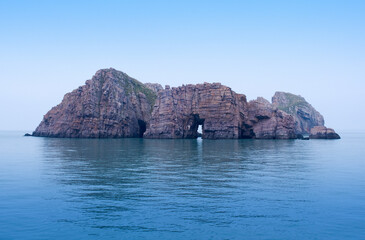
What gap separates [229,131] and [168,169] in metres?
106

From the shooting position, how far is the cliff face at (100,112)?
164125 mm

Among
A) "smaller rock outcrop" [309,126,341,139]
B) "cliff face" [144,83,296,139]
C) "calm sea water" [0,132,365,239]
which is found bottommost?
"calm sea water" [0,132,365,239]

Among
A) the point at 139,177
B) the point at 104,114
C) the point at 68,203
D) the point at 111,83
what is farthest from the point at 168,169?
the point at 111,83

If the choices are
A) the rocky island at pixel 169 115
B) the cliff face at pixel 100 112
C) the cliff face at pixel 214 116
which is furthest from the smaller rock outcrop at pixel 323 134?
the cliff face at pixel 100 112

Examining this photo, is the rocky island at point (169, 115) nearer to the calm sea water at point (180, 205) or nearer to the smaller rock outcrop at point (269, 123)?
the smaller rock outcrop at point (269, 123)

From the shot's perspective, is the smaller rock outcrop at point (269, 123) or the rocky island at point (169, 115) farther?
the rocky island at point (169, 115)

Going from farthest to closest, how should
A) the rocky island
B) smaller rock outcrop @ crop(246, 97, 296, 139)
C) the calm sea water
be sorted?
the rocky island < smaller rock outcrop @ crop(246, 97, 296, 139) < the calm sea water

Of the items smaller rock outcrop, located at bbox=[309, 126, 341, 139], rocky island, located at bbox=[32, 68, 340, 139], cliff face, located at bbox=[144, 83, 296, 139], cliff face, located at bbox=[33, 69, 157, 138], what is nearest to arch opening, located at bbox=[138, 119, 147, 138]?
cliff face, located at bbox=[33, 69, 157, 138]

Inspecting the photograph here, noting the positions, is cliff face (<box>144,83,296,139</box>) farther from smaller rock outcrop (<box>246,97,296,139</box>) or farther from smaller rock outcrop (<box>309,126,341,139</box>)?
smaller rock outcrop (<box>309,126,341,139</box>)

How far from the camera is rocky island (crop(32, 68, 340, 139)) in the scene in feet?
495

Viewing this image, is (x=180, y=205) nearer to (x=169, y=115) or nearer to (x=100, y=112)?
(x=169, y=115)

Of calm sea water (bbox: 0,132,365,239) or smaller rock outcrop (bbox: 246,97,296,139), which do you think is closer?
calm sea water (bbox: 0,132,365,239)

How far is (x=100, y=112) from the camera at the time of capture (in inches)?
6585

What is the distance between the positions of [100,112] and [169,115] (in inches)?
1486
